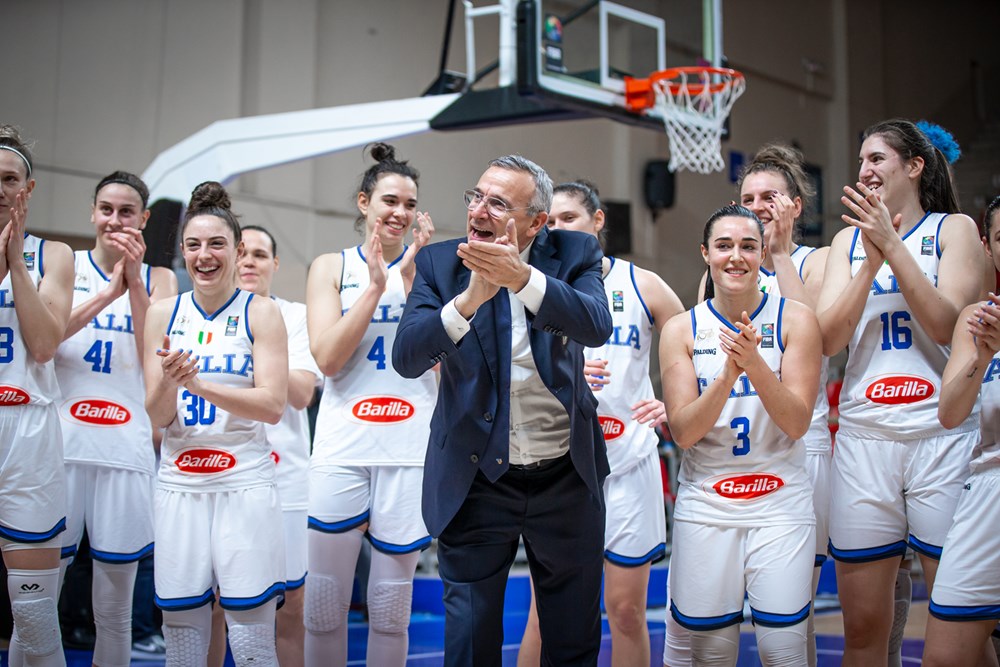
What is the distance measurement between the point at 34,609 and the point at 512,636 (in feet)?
12.0

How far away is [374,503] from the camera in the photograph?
13.2 ft

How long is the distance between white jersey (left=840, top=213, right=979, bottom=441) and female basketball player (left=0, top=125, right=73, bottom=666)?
2.95 m

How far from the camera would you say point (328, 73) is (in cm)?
1066

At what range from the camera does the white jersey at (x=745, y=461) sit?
133 inches

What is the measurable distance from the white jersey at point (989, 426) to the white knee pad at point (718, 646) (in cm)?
97

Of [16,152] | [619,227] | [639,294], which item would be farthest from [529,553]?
[619,227]

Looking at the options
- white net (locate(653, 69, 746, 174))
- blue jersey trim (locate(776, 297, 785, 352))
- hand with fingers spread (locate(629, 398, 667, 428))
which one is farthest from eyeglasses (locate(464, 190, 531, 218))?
white net (locate(653, 69, 746, 174))

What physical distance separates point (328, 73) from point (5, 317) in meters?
7.44

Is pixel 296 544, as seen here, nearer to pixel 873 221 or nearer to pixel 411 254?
pixel 411 254

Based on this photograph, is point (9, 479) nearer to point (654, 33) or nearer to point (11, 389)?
point (11, 389)

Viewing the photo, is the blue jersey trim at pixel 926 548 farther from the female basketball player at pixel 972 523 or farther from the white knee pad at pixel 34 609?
the white knee pad at pixel 34 609

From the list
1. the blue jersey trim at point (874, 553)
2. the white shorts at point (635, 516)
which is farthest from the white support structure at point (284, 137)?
the blue jersey trim at point (874, 553)

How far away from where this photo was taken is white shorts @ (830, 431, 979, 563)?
3447 millimetres

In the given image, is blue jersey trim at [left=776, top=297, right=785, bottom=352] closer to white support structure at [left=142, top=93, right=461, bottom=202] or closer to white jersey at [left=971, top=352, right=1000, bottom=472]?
white jersey at [left=971, top=352, right=1000, bottom=472]
